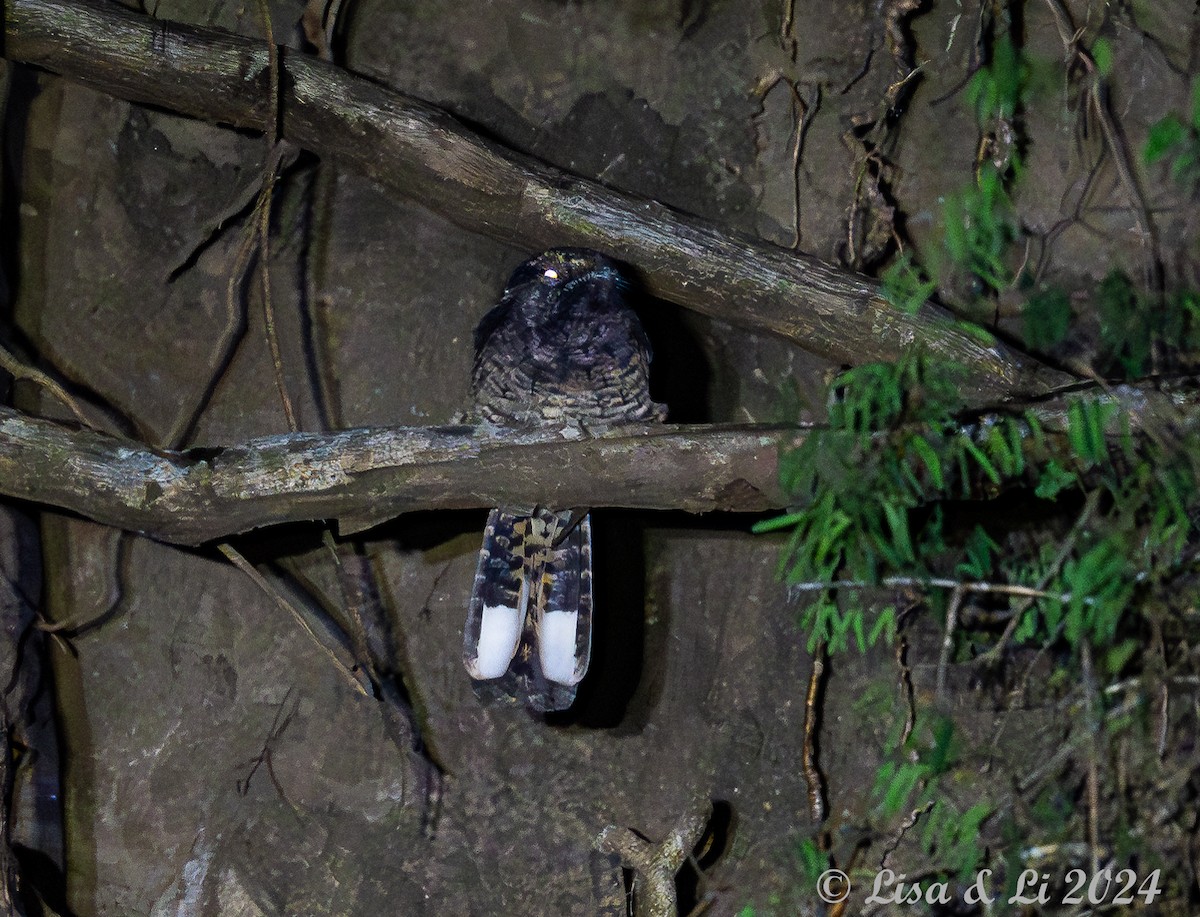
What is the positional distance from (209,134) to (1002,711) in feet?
7.25

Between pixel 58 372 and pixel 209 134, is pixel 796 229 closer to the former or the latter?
pixel 209 134

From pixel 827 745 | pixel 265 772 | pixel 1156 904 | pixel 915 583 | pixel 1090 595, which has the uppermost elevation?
pixel 1090 595

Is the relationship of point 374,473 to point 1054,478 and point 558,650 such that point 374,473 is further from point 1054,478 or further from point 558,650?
point 1054,478

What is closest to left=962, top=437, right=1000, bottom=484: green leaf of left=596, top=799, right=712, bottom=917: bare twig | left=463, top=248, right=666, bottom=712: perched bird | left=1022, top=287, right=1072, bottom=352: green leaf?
left=1022, top=287, right=1072, bottom=352: green leaf

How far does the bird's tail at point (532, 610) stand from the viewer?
7.38 ft

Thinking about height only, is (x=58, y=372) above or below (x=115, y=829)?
above

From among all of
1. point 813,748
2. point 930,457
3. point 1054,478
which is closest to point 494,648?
point 813,748

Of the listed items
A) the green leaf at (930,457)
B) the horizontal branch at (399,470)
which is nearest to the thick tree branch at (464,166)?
the horizontal branch at (399,470)

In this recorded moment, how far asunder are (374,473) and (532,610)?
0.53 m

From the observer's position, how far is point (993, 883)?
1976 mm

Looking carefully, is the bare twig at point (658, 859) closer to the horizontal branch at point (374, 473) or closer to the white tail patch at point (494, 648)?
the white tail patch at point (494, 648)

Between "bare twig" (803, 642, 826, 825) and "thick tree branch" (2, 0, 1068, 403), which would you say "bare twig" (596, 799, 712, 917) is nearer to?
"bare twig" (803, 642, 826, 825)

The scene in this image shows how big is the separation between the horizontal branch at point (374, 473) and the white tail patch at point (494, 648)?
0.38 metres

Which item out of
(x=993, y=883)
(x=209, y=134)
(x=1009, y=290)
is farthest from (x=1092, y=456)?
(x=209, y=134)
